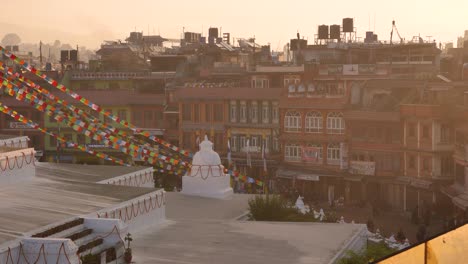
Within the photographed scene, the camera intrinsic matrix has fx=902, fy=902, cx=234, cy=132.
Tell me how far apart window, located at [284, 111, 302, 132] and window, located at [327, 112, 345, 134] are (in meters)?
1.78

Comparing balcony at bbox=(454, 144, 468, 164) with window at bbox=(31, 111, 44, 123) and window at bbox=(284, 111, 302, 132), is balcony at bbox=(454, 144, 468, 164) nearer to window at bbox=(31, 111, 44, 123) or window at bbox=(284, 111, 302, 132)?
window at bbox=(284, 111, 302, 132)

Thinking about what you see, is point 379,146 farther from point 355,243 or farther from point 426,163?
point 355,243

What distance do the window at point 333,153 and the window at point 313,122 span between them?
3.26 ft

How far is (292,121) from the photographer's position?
44344 millimetres

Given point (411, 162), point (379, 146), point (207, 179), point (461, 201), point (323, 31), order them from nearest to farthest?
point (207, 179) < point (461, 201) < point (411, 162) < point (379, 146) < point (323, 31)

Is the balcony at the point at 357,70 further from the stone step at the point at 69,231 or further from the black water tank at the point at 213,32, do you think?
the stone step at the point at 69,231

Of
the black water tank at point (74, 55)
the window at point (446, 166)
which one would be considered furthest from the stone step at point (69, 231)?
the black water tank at point (74, 55)

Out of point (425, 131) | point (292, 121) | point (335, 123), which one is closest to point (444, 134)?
point (425, 131)

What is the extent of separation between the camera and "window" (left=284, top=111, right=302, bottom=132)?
44031 millimetres

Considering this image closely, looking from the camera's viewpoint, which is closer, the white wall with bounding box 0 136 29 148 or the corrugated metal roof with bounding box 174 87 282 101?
the white wall with bounding box 0 136 29 148

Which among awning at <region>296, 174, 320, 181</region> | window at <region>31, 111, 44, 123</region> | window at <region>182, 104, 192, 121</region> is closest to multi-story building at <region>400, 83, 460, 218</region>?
awning at <region>296, 174, 320, 181</region>

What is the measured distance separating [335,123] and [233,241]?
25128 mm

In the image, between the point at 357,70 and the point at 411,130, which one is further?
the point at 357,70

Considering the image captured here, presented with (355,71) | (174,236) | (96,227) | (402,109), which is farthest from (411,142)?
(96,227)
